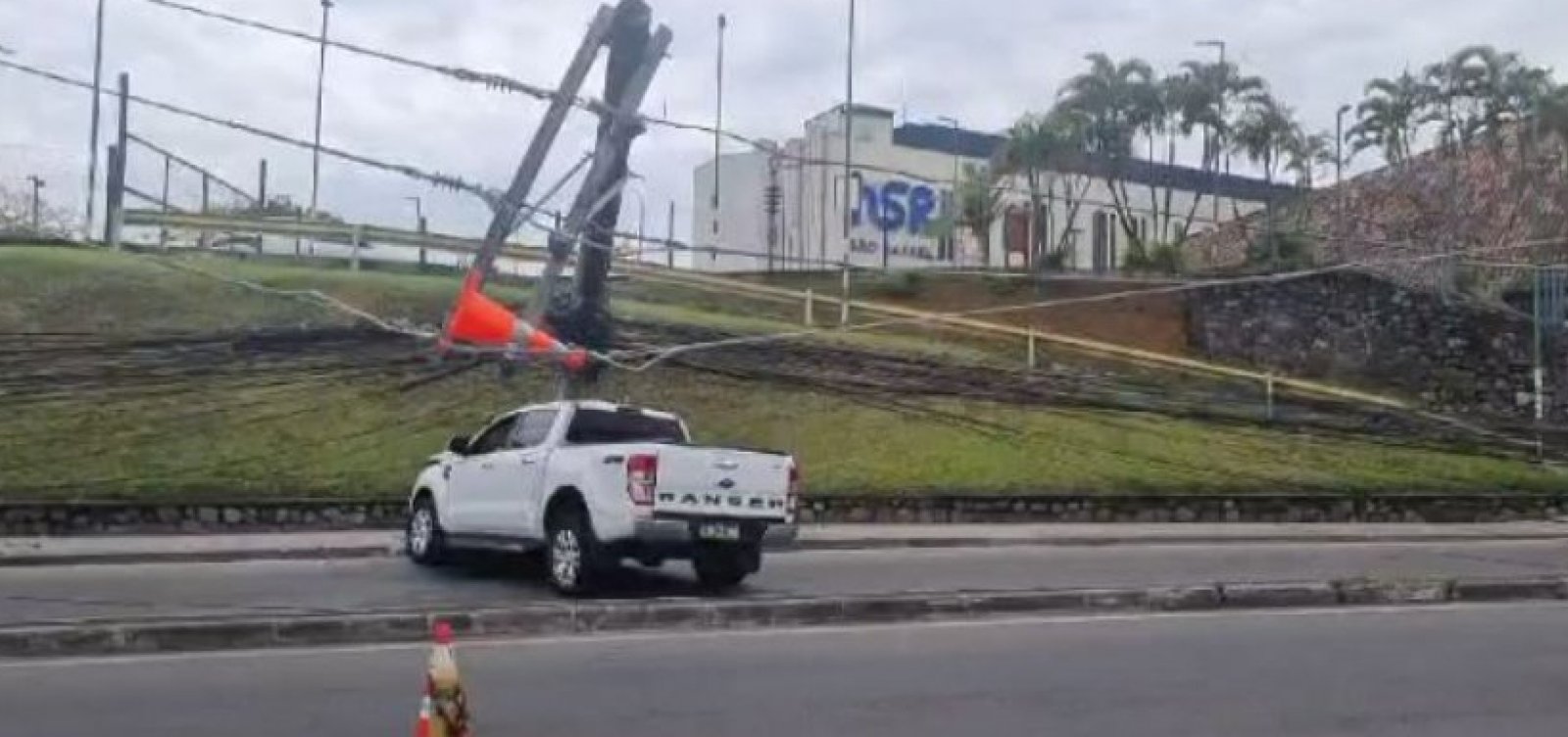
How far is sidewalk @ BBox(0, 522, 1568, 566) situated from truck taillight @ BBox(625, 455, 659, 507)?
5.57 meters

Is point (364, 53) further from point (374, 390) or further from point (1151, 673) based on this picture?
point (1151, 673)

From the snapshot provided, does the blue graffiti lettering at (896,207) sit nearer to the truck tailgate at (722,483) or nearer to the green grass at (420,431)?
the green grass at (420,431)

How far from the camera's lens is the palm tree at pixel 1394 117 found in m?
43.3

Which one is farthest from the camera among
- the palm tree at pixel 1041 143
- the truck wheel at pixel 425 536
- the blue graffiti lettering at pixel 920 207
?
the blue graffiti lettering at pixel 920 207

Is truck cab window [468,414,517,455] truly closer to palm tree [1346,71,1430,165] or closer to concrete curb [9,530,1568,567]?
concrete curb [9,530,1568,567]

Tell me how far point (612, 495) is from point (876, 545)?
7.33m

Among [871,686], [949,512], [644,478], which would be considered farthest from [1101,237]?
[871,686]

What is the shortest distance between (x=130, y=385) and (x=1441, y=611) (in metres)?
17.3

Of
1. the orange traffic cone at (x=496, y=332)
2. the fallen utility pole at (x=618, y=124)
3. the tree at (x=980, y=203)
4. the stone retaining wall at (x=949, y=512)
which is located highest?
the tree at (x=980, y=203)

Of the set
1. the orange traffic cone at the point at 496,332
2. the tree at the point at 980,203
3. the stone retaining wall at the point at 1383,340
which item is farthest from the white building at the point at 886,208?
the orange traffic cone at the point at 496,332

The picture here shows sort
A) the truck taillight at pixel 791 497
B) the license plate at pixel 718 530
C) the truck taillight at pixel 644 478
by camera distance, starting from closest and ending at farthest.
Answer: the truck taillight at pixel 644 478
the license plate at pixel 718 530
the truck taillight at pixel 791 497

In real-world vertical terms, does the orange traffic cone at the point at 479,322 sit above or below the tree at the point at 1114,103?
below

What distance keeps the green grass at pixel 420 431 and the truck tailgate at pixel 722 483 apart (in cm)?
837

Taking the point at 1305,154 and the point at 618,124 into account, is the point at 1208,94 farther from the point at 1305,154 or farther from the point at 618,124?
the point at 618,124
